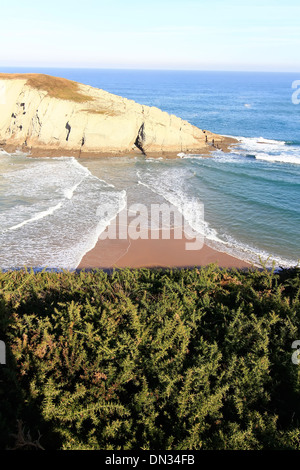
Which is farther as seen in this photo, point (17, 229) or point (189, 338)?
point (17, 229)

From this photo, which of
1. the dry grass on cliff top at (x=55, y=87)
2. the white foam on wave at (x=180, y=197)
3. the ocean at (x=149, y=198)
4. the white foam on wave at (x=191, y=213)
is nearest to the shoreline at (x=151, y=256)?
the ocean at (x=149, y=198)

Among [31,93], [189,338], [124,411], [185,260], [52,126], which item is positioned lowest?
[185,260]

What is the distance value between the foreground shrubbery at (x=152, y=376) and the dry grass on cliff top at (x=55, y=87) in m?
33.8

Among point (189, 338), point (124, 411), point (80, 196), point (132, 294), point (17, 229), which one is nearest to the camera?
point (124, 411)

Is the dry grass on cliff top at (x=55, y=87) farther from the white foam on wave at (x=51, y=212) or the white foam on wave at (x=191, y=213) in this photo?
the white foam on wave at (x=191, y=213)

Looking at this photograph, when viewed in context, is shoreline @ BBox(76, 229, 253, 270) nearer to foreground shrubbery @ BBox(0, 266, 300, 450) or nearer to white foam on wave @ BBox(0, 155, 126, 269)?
white foam on wave @ BBox(0, 155, 126, 269)

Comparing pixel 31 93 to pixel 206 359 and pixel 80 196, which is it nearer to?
pixel 80 196

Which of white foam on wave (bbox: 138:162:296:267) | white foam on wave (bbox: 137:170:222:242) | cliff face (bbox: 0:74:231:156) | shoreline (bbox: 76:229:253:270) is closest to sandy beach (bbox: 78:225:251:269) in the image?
shoreline (bbox: 76:229:253:270)

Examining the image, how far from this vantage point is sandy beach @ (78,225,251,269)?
15109 mm

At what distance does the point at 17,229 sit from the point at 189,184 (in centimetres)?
1456

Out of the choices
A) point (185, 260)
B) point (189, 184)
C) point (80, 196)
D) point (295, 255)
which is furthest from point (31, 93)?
point (295, 255)
